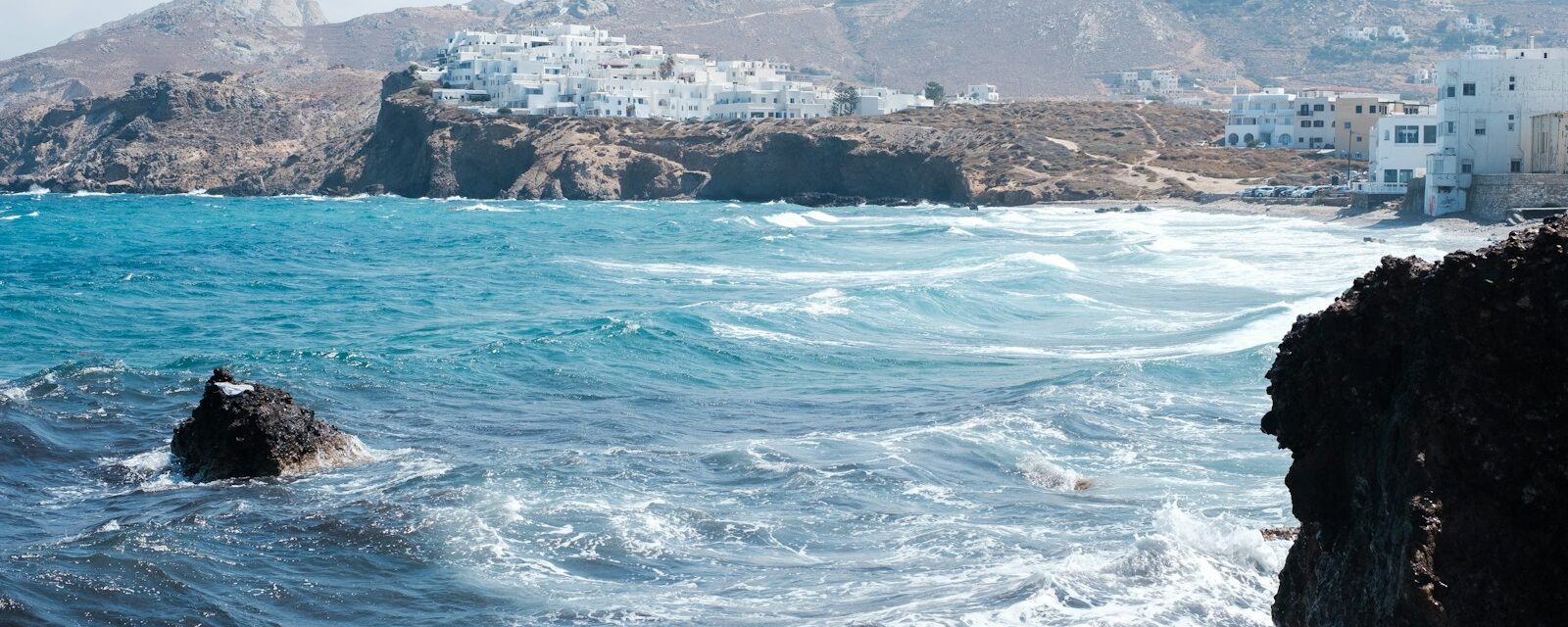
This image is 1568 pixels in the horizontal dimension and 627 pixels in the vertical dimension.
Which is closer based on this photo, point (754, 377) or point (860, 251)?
point (754, 377)

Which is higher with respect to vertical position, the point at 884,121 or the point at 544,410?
the point at 884,121

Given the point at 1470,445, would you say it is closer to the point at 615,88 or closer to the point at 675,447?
the point at 675,447

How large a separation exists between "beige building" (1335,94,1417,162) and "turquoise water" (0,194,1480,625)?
141 ft

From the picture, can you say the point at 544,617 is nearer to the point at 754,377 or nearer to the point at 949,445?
the point at 949,445

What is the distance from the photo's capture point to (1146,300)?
110 feet

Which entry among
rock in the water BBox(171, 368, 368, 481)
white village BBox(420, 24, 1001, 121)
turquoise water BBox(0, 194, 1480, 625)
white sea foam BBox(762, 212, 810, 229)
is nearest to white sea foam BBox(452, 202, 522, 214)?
white sea foam BBox(762, 212, 810, 229)

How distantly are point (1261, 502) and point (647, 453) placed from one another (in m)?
6.80

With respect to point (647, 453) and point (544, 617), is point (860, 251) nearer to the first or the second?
point (647, 453)

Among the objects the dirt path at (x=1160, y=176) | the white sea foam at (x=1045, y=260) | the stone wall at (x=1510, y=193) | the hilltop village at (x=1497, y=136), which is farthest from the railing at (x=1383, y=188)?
the white sea foam at (x=1045, y=260)

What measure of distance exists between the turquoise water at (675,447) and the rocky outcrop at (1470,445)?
3.57 metres

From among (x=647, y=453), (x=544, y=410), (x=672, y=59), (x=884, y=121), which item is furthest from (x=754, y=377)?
(x=672, y=59)

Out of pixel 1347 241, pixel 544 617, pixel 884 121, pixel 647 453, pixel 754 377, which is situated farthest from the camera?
pixel 884 121

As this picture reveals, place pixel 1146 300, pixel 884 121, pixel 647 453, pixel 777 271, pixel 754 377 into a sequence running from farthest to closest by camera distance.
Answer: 1. pixel 884 121
2. pixel 777 271
3. pixel 1146 300
4. pixel 754 377
5. pixel 647 453

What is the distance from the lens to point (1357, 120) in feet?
273
